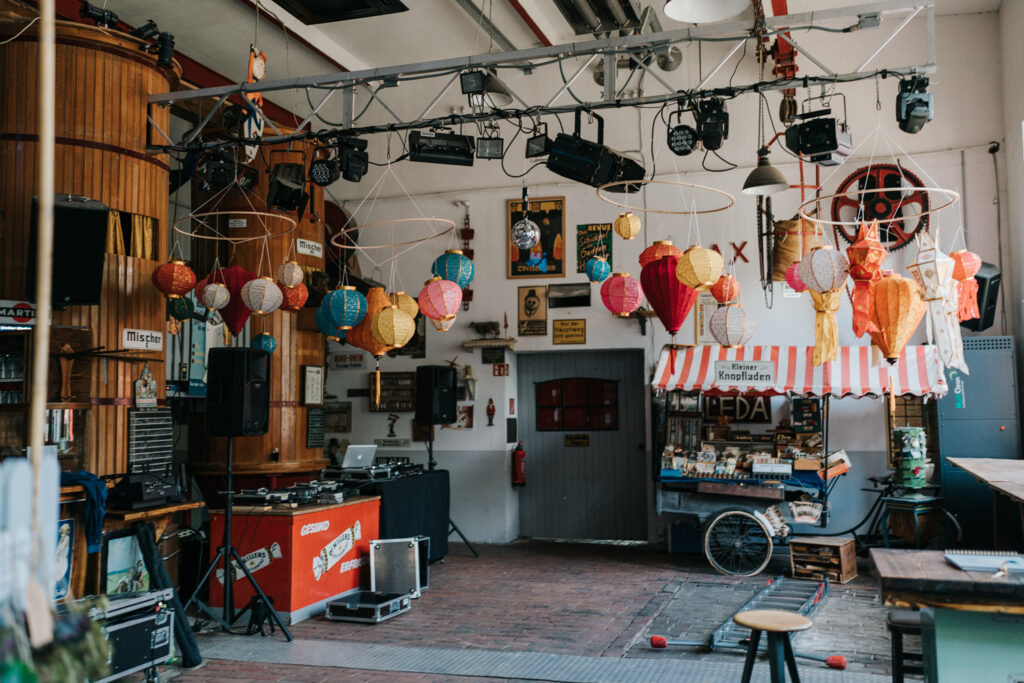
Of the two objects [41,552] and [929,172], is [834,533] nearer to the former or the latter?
[929,172]

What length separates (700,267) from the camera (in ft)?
20.9

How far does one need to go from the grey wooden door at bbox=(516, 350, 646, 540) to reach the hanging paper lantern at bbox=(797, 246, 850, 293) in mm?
4276

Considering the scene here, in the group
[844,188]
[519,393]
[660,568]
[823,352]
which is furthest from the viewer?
[519,393]

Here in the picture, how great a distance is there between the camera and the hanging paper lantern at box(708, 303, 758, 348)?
24.5 ft

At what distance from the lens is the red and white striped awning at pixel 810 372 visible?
27.9 feet

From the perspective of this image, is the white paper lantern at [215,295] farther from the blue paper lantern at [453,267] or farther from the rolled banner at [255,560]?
the rolled banner at [255,560]

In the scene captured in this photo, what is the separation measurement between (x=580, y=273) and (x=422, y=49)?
3.43 meters

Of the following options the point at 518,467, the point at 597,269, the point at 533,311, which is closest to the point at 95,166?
the point at 597,269

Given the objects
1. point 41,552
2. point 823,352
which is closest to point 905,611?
point 823,352

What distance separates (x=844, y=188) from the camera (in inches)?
377

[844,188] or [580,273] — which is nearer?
[844,188]

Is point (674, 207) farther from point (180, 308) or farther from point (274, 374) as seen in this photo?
point (180, 308)

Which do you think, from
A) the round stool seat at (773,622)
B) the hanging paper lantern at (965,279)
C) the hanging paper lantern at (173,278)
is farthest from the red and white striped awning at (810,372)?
the hanging paper lantern at (173,278)

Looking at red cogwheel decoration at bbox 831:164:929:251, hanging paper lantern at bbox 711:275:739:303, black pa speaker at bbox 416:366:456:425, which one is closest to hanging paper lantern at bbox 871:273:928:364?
hanging paper lantern at bbox 711:275:739:303
